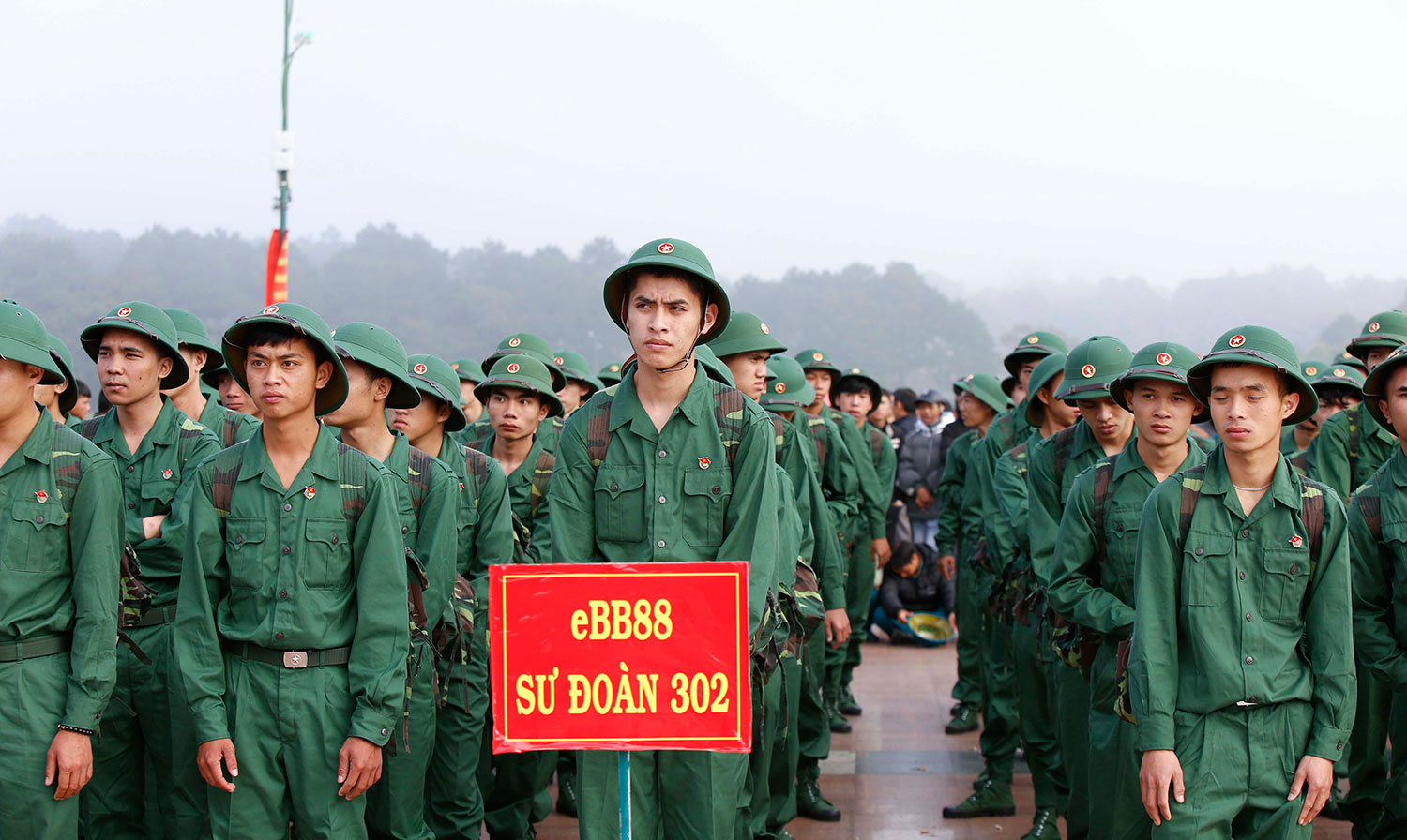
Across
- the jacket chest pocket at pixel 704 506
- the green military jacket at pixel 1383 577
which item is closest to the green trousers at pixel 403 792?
the jacket chest pocket at pixel 704 506

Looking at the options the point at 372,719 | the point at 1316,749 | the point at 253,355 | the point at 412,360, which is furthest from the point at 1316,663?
the point at 412,360

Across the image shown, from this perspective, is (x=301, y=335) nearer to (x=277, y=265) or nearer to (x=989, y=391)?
(x=989, y=391)

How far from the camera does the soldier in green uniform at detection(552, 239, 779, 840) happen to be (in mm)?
3867

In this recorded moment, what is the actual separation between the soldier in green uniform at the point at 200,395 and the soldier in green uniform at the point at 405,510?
541mm

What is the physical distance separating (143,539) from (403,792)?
1464 millimetres

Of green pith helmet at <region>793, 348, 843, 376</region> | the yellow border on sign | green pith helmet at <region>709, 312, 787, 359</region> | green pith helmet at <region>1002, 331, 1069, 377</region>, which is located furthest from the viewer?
green pith helmet at <region>793, 348, 843, 376</region>

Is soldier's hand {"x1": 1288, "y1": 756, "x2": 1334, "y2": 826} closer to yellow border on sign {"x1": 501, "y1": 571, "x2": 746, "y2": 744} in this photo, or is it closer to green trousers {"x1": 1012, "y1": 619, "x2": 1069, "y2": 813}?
yellow border on sign {"x1": 501, "y1": 571, "x2": 746, "y2": 744}

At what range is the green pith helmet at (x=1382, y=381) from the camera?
455 centimetres

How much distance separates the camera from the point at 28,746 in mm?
3883

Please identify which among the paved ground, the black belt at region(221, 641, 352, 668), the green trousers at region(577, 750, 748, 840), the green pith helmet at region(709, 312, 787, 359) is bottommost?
the paved ground

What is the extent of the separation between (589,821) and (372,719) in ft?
2.42

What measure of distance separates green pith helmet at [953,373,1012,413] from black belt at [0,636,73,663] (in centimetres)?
753

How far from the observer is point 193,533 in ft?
13.0

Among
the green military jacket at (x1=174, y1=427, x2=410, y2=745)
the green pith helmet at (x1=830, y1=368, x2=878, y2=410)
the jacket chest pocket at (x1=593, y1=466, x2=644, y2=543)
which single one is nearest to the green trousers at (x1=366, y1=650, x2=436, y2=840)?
the green military jacket at (x1=174, y1=427, x2=410, y2=745)
